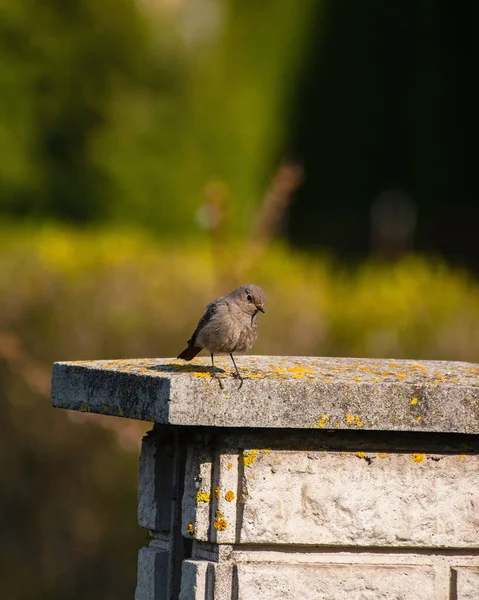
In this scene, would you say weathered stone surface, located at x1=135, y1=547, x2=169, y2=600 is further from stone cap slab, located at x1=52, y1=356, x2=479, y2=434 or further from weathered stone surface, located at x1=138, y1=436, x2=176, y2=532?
stone cap slab, located at x1=52, y1=356, x2=479, y2=434

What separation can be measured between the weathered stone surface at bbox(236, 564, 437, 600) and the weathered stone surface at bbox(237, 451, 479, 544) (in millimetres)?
73

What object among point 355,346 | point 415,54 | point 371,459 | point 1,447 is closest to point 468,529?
point 371,459

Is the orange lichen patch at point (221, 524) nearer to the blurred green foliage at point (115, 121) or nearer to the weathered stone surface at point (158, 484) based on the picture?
the weathered stone surface at point (158, 484)

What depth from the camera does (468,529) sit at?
11.7 ft

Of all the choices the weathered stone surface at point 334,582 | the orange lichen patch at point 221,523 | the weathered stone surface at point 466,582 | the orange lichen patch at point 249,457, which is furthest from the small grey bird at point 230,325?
the weathered stone surface at point 466,582

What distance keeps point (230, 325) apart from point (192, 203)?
11676 mm

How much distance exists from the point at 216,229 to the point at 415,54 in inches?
495

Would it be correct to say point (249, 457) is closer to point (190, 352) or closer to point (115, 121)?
point (190, 352)

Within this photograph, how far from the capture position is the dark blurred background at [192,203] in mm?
8875

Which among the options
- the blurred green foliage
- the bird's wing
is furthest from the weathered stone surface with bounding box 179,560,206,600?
the blurred green foliage

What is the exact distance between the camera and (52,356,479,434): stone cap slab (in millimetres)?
3412

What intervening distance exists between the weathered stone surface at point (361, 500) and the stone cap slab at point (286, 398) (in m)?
0.13

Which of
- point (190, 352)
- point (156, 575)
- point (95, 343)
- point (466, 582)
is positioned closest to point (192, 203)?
point (95, 343)

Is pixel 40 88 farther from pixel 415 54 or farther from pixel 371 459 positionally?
pixel 371 459
